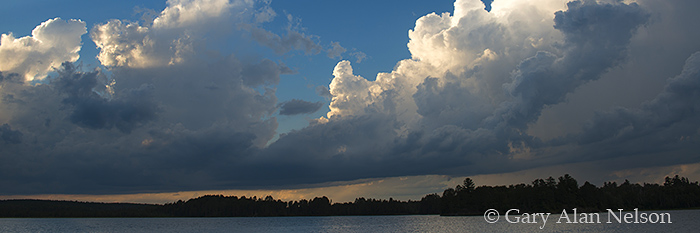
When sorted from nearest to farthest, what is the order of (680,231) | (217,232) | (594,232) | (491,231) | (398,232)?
1. (680,231)
2. (594,232)
3. (491,231)
4. (398,232)
5. (217,232)

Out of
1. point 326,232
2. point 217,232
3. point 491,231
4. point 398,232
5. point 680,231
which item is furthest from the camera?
point 217,232

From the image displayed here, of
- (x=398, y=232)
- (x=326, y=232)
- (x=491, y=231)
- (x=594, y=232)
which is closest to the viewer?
(x=594, y=232)

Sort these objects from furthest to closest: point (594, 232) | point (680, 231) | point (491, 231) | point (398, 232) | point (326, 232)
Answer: point (326, 232) < point (398, 232) < point (491, 231) < point (594, 232) < point (680, 231)

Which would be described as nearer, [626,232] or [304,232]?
[626,232]

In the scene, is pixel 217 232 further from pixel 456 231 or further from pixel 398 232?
pixel 456 231

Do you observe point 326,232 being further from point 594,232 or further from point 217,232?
point 594,232

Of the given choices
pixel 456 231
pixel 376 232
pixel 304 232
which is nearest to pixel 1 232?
pixel 304 232

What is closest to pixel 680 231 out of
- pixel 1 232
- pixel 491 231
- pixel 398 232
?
pixel 491 231

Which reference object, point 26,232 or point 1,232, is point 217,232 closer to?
point 26,232

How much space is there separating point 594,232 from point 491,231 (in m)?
26.7

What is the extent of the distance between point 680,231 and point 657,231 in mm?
5348

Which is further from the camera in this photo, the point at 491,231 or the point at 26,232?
the point at 26,232

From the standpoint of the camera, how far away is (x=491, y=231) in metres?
133

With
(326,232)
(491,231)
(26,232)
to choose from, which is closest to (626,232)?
(491,231)
